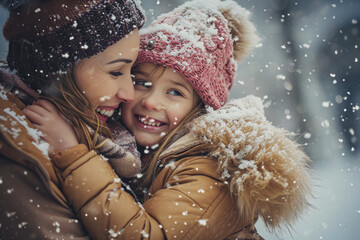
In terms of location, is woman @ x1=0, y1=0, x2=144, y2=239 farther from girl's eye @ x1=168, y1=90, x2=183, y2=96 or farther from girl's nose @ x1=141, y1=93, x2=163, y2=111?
girl's eye @ x1=168, y1=90, x2=183, y2=96

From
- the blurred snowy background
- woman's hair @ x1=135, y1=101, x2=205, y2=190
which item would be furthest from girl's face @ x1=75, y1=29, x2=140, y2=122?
the blurred snowy background

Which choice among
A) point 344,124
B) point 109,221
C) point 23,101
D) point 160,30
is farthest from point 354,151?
point 23,101

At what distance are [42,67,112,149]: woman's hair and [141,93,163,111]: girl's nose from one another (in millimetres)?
251

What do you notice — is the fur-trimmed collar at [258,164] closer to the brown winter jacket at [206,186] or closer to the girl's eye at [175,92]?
the brown winter jacket at [206,186]

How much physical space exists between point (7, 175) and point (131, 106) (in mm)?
463

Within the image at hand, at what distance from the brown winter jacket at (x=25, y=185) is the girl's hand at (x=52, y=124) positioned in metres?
0.02

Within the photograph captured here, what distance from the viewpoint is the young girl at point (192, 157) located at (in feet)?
2.18

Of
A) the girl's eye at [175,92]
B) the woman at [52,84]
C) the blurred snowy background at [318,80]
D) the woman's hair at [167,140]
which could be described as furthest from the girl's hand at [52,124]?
the blurred snowy background at [318,80]

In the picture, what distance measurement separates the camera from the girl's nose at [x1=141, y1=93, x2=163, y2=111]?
0.94 meters

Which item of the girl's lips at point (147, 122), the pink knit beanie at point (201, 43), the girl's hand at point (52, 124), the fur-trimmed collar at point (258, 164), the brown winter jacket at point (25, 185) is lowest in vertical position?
the brown winter jacket at point (25, 185)

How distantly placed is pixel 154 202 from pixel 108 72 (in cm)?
35

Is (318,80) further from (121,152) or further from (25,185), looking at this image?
(25,185)

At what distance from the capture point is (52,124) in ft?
2.14

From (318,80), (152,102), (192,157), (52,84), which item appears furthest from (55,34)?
(318,80)
